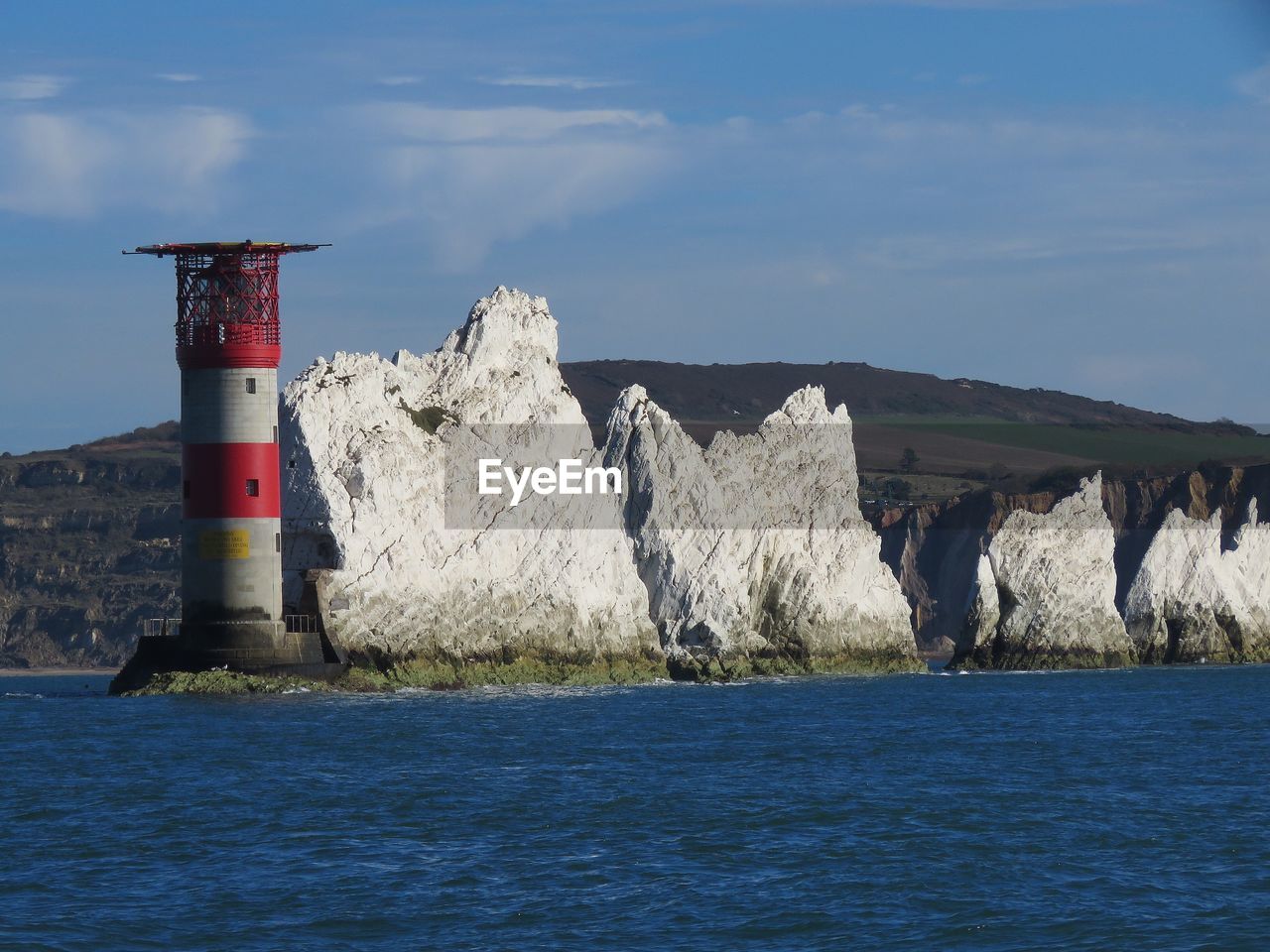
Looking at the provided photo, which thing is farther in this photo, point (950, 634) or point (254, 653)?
point (950, 634)

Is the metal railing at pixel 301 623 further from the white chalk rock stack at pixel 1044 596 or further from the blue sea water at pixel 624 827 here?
the white chalk rock stack at pixel 1044 596

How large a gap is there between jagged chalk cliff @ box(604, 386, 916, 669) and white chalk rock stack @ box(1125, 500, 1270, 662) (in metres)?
13.5

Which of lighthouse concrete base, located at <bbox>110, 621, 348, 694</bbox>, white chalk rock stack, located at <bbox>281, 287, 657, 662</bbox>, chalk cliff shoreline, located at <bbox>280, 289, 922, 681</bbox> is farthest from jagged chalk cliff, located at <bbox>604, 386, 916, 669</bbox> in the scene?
lighthouse concrete base, located at <bbox>110, 621, 348, 694</bbox>

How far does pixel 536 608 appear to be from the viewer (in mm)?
69938

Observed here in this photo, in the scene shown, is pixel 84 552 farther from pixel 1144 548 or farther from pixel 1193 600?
pixel 1193 600

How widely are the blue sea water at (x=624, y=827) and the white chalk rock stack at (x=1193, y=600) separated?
29.1m

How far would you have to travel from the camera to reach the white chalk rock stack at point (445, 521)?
6650 cm

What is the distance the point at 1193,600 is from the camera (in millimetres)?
91812

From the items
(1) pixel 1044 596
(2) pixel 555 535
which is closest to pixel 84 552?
(1) pixel 1044 596

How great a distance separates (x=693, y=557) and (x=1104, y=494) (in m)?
76.8

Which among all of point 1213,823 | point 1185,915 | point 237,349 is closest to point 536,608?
point 237,349

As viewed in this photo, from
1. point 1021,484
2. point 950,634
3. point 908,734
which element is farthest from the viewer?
point 1021,484

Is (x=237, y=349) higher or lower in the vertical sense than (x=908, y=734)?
higher

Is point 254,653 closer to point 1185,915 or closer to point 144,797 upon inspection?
point 144,797
